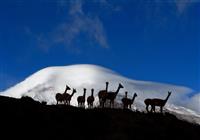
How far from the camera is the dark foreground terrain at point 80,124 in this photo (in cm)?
3869

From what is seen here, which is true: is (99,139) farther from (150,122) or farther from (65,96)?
(65,96)

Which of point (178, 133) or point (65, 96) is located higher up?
point (65, 96)

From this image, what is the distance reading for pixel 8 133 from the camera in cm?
3744

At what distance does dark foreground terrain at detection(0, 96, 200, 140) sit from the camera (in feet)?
127

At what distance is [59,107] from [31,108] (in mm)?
3016

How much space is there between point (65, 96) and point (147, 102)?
9.78m

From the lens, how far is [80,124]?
4128 cm

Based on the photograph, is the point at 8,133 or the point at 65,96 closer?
the point at 8,133

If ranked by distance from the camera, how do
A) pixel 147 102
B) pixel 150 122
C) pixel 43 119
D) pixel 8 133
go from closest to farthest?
pixel 8 133 → pixel 43 119 → pixel 150 122 → pixel 147 102

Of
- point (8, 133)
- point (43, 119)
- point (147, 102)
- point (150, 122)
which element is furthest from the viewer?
point (147, 102)

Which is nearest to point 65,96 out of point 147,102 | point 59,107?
point 147,102

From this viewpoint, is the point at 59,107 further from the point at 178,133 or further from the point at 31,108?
the point at 178,133

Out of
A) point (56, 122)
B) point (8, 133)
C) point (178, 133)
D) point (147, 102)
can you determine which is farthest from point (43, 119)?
point (147, 102)

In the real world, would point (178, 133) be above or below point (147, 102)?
below
